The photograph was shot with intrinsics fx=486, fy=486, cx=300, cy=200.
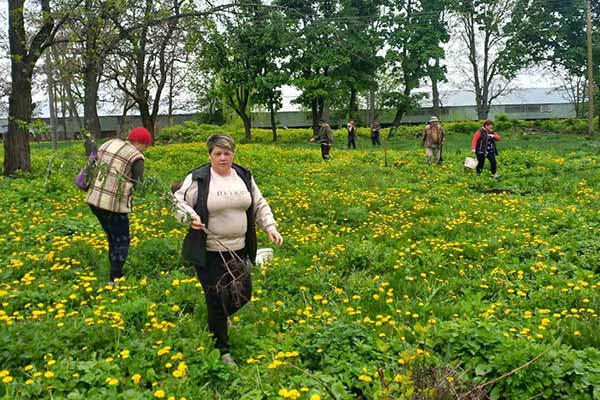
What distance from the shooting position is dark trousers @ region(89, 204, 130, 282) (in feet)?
16.9

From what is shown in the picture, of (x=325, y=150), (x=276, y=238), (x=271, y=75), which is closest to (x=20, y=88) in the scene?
(x=325, y=150)

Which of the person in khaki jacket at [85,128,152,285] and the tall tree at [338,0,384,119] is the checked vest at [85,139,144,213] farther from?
the tall tree at [338,0,384,119]

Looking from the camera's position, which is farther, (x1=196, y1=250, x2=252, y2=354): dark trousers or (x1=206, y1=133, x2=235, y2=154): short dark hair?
(x1=196, y1=250, x2=252, y2=354): dark trousers

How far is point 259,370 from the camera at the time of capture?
140 inches

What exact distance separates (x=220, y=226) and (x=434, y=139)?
12.6m

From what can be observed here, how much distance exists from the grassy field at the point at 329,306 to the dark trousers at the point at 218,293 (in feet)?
0.38

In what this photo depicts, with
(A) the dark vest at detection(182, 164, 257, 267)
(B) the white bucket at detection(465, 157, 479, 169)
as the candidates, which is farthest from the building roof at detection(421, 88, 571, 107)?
(A) the dark vest at detection(182, 164, 257, 267)

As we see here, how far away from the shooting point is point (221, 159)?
3.69 metres

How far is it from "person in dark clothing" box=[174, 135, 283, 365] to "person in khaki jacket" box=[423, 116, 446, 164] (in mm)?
12149

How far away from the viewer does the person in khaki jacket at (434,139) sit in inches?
592

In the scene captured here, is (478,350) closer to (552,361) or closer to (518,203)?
(552,361)

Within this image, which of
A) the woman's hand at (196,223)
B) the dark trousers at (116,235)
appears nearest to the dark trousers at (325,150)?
the dark trousers at (116,235)

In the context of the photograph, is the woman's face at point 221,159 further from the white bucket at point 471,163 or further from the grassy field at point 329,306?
the white bucket at point 471,163

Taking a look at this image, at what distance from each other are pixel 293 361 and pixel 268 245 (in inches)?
137
